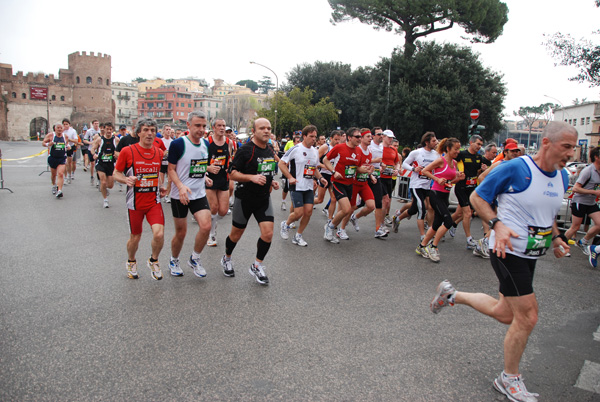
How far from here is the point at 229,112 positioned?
12062 cm

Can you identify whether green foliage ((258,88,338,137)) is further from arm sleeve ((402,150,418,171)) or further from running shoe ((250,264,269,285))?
running shoe ((250,264,269,285))

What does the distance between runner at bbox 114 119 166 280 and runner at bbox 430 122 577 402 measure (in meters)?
3.67

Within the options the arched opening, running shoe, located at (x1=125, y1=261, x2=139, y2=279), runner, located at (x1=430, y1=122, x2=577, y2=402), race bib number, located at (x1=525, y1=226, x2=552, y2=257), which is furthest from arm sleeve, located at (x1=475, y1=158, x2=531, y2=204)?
the arched opening

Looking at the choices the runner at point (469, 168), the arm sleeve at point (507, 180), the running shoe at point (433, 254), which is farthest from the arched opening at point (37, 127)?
the arm sleeve at point (507, 180)

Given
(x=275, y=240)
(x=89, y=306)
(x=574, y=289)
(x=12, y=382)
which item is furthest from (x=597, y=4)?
(x=12, y=382)

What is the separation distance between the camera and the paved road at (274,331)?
3057 mm

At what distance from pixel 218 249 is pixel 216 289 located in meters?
2.01

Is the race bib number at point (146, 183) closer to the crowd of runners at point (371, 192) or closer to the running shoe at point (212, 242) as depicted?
the crowd of runners at point (371, 192)

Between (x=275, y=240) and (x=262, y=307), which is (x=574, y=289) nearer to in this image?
(x=262, y=307)

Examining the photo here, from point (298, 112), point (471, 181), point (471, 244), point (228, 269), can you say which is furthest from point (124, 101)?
point (228, 269)

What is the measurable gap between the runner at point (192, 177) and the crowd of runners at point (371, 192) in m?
0.01

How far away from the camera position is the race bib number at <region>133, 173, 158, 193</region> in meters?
5.09

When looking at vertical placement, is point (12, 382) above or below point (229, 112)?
below

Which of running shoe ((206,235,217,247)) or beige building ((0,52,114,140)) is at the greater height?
beige building ((0,52,114,140))
